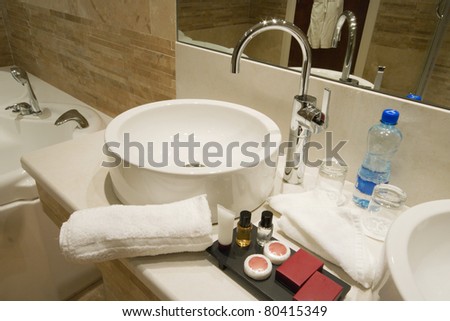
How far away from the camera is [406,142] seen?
28.2 inches

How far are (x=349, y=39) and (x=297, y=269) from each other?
537 millimetres

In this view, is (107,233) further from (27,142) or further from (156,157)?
(27,142)

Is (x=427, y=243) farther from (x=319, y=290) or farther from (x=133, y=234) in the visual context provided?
(x=133, y=234)

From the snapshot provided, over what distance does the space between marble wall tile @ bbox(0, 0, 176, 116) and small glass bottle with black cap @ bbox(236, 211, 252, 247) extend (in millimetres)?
691

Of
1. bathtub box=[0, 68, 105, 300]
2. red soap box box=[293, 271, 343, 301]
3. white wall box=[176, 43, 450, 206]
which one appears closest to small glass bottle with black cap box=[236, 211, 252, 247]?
red soap box box=[293, 271, 343, 301]

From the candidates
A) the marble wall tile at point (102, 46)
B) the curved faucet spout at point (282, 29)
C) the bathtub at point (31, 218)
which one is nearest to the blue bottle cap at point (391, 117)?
the curved faucet spout at point (282, 29)

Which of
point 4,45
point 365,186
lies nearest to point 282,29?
point 365,186

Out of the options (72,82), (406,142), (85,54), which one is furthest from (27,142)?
(406,142)

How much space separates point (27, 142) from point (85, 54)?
1.95 feet

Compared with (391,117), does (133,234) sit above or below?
below

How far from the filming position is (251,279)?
53 cm

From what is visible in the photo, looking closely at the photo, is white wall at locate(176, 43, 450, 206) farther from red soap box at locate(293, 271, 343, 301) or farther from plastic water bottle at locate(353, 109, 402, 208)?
red soap box at locate(293, 271, 343, 301)

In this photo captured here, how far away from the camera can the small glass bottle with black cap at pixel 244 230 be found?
0.59 m

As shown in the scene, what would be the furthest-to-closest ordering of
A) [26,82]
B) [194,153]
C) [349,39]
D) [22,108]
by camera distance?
[22,108] < [26,82] < [194,153] < [349,39]
